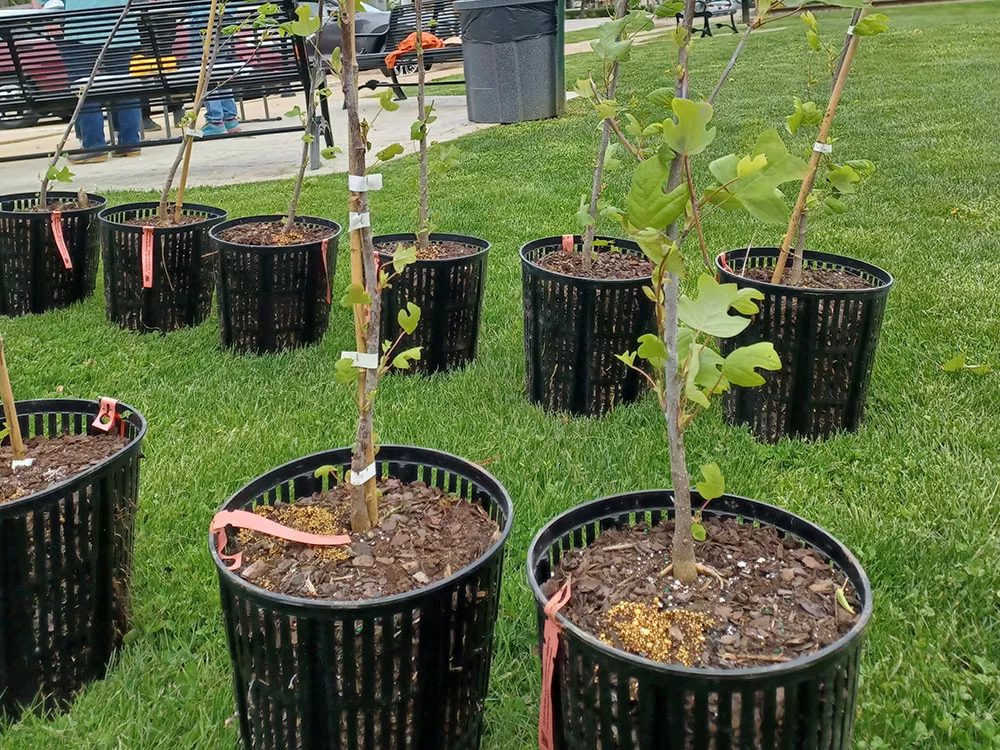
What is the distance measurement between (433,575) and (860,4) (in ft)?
3.42

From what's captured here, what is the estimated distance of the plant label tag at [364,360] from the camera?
1398 millimetres

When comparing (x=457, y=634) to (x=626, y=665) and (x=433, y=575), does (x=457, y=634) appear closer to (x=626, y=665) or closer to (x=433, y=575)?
→ (x=433, y=575)

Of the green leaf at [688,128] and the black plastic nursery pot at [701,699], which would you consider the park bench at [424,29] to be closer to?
the green leaf at [688,128]

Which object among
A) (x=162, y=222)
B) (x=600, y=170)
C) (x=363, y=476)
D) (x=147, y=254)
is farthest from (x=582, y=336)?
(x=162, y=222)

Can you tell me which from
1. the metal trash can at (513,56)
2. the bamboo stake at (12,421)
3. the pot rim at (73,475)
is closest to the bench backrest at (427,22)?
the metal trash can at (513,56)

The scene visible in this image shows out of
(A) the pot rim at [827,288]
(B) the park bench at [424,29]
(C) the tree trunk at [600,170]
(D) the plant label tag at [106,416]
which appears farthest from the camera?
(B) the park bench at [424,29]

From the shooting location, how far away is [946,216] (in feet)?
15.2

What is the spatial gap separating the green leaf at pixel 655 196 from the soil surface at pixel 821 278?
61.4 inches

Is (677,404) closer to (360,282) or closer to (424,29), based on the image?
(360,282)

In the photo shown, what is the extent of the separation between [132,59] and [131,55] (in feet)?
0.23

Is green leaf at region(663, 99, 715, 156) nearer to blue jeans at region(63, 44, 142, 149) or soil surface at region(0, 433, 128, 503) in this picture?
soil surface at region(0, 433, 128, 503)

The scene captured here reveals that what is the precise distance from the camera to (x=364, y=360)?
4.65 ft

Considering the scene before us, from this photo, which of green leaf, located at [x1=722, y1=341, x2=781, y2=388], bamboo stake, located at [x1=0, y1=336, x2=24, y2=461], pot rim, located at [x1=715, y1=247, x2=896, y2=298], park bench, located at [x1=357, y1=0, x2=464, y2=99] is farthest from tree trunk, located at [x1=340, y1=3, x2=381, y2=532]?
park bench, located at [x1=357, y1=0, x2=464, y2=99]

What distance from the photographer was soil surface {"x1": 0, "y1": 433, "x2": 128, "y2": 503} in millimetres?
1638
